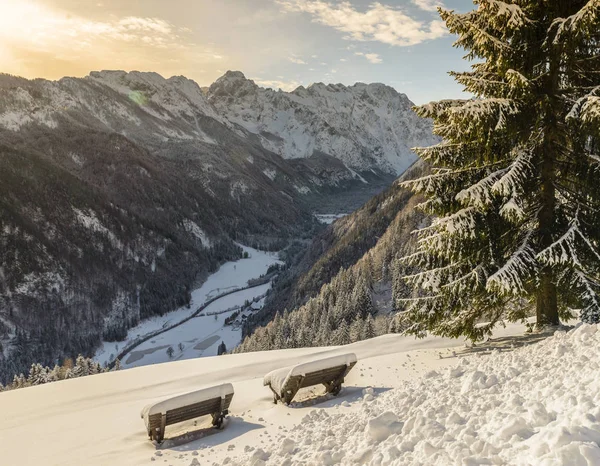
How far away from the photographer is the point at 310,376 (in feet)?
30.3

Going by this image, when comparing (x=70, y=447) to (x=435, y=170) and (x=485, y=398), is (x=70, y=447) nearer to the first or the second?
(x=485, y=398)

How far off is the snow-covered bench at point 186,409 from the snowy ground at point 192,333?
103 meters

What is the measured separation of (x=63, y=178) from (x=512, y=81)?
184903 millimetres

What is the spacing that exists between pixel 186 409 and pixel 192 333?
124803 mm

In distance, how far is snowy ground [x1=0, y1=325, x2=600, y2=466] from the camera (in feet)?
14.7

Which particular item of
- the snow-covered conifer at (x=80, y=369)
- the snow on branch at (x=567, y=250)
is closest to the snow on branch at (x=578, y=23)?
the snow on branch at (x=567, y=250)

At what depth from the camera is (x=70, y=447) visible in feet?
27.5

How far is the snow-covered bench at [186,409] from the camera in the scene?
26.3ft

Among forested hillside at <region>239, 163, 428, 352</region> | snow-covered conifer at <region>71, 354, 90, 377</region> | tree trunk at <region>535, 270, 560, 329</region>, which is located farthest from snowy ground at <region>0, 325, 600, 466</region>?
snow-covered conifer at <region>71, 354, 90, 377</region>

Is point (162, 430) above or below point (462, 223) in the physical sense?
below

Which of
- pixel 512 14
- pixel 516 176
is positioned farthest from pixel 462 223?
pixel 512 14

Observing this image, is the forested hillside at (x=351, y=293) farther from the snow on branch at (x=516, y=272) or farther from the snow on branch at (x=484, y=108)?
the snow on branch at (x=484, y=108)

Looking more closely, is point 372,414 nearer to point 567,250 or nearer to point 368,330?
point 567,250

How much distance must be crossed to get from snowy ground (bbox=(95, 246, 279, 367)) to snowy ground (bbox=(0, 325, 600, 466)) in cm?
9888
